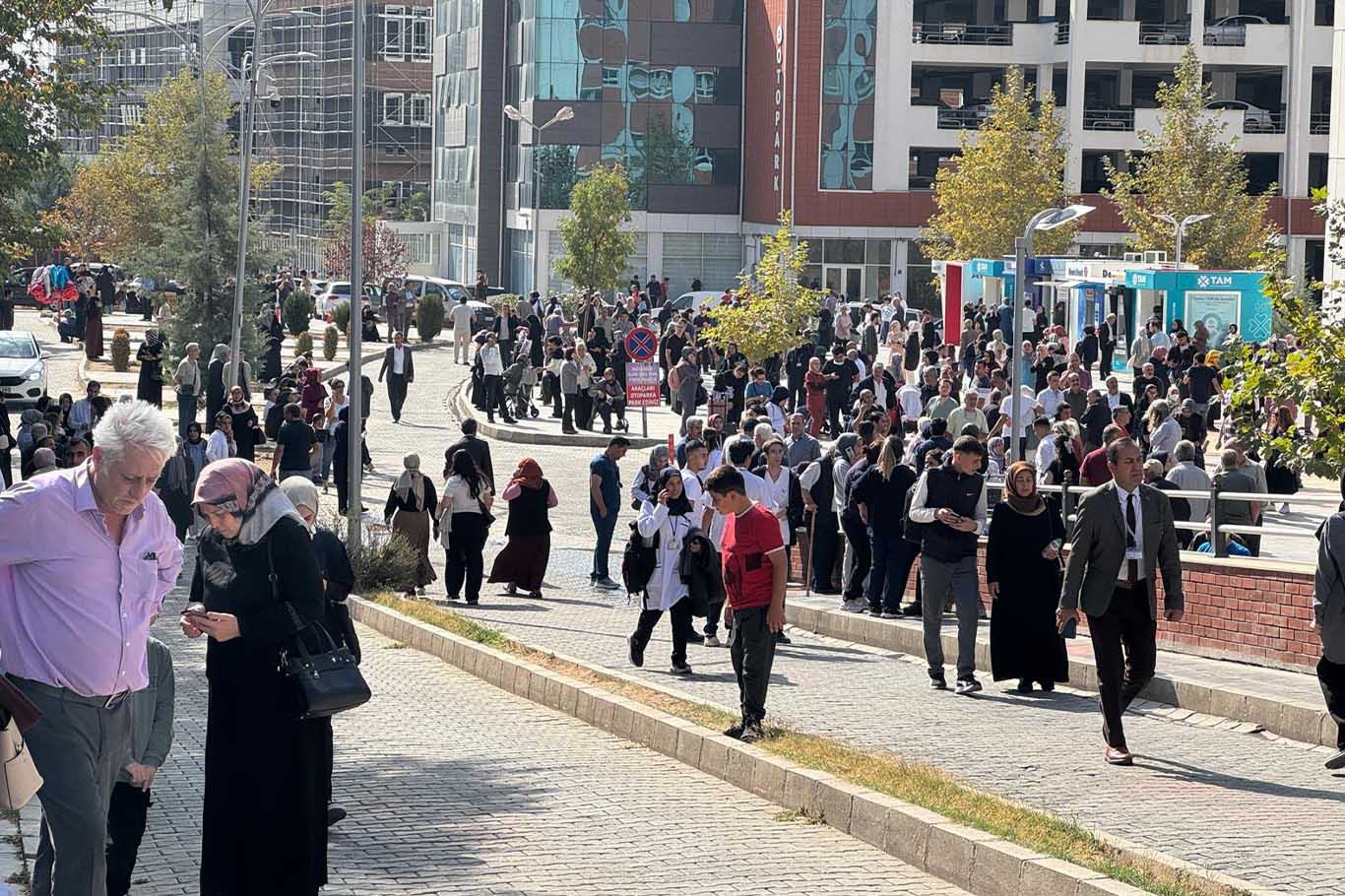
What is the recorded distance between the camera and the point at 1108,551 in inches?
402

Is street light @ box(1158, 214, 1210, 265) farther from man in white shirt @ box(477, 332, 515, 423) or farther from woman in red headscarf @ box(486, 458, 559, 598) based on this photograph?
woman in red headscarf @ box(486, 458, 559, 598)

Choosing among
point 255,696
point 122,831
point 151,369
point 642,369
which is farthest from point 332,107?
point 255,696

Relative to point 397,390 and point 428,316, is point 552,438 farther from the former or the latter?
point 428,316

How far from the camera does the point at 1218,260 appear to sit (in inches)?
2469

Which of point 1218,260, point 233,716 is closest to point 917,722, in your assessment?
point 233,716

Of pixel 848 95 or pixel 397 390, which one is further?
pixel 848 95

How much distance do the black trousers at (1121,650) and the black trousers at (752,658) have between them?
1.66 meters

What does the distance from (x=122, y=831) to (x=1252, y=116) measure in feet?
231

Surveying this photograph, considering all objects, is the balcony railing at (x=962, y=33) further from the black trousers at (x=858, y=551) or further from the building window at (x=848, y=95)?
the black trousers at (x=858, y=551)

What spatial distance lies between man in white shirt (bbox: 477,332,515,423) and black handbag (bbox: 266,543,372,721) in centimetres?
3098

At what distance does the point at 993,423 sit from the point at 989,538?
1305 centimetres

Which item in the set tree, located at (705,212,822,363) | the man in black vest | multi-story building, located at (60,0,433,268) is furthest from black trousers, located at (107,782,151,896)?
multi-story building, located at (60,0,433,268)

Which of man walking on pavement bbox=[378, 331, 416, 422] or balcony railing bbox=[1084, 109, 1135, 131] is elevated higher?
balcony railing bbox=[1084, 109, 1135, 131]

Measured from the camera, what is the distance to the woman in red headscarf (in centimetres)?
1864
